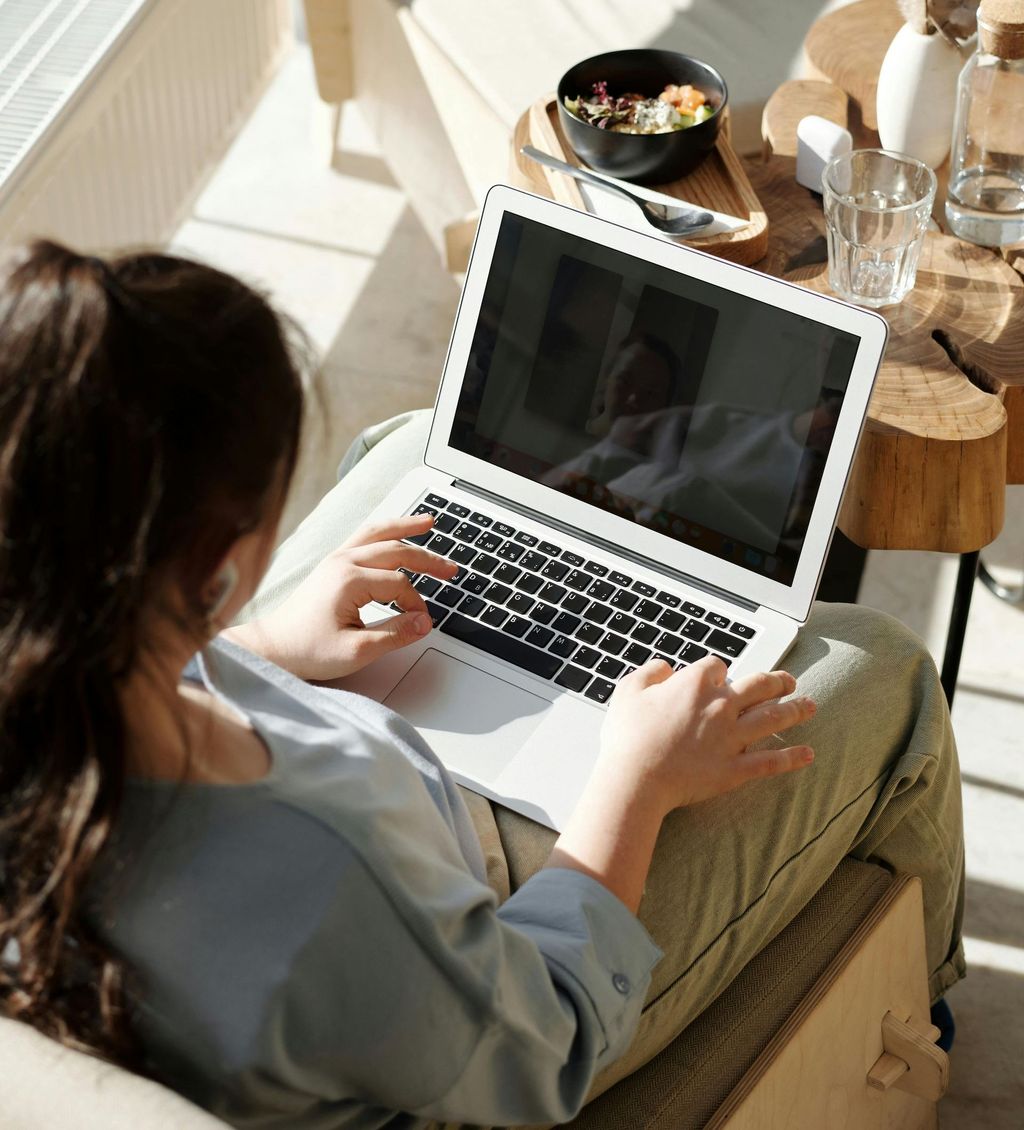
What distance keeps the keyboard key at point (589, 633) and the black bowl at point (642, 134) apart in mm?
557

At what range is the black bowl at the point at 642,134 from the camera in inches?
53.8

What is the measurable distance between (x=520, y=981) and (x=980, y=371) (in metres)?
0.76

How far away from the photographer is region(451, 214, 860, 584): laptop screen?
1021 mm

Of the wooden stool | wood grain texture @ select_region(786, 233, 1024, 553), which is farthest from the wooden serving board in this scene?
the wooden stool

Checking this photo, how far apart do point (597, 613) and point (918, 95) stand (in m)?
0.70

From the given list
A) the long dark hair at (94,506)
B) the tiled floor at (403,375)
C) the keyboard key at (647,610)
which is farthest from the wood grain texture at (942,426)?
the long dark hair at (94,506)

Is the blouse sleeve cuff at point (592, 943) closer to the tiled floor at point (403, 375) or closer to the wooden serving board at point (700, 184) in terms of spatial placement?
the tiled floor at point (403, 375)

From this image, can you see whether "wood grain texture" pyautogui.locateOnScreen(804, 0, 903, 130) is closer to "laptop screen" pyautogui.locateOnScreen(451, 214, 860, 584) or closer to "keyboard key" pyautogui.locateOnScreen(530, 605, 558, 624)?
"laptop screen" pyautogui.locateOnScreen(451, 214, 860, 584)

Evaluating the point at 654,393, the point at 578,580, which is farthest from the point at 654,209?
the point at 578,580

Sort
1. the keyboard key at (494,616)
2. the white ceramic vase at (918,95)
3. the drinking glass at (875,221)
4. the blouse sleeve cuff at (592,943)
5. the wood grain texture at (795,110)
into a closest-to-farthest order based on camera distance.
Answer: the blouse sleeve cuff at (592,943) → the keyboard key at (494,616) → the drinking glass at (875,221) → the white ceramic vase at (918,95) → the wood grain texture at (795,110)

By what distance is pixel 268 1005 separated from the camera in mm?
635

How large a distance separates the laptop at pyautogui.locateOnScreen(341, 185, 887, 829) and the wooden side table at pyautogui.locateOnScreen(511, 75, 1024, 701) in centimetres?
18

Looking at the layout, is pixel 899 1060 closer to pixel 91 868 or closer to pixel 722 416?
pixel 722 416

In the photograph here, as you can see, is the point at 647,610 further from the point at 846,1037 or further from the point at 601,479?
the point at 846,1037
